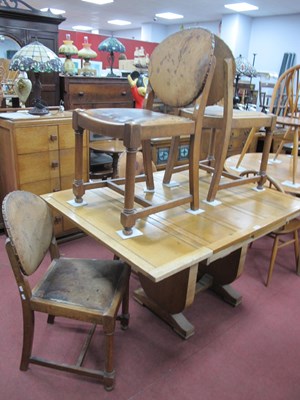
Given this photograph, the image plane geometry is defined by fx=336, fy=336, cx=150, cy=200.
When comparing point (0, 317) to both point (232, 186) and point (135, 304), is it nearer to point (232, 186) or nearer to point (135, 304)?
point (135, 304)

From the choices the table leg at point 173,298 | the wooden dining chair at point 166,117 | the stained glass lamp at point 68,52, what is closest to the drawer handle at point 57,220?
the table leg at point 173,298

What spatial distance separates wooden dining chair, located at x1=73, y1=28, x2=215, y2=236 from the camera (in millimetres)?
1191

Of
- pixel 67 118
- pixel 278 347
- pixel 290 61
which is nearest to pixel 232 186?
pixel 278 347

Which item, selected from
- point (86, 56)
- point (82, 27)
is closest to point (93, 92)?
point (86, 56)

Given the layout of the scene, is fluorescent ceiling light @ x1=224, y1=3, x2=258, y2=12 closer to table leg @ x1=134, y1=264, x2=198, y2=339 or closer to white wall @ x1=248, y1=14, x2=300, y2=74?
white wall @ x1=248, y1=14, x2=300, y2=74

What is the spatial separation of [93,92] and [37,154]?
3.47 feet

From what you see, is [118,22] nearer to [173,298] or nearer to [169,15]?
[169,15]

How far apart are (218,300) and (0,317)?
128 centimetres

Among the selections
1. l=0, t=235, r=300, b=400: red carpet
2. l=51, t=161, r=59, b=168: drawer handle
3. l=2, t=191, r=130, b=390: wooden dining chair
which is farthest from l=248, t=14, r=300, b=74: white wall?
l=2, t=191, r=130, b=390: wooden dining chair

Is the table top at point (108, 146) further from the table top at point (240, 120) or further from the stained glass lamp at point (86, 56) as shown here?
the table top at point (240, 120)

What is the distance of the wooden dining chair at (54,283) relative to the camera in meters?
1.30

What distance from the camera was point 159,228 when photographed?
4.46 feet

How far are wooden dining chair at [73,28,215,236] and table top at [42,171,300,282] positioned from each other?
2.8 inches

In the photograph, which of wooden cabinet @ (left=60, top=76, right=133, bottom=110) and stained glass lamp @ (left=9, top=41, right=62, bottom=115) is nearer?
stained glass lamp @ (left=9, top=41, right=62, bottom=115)
